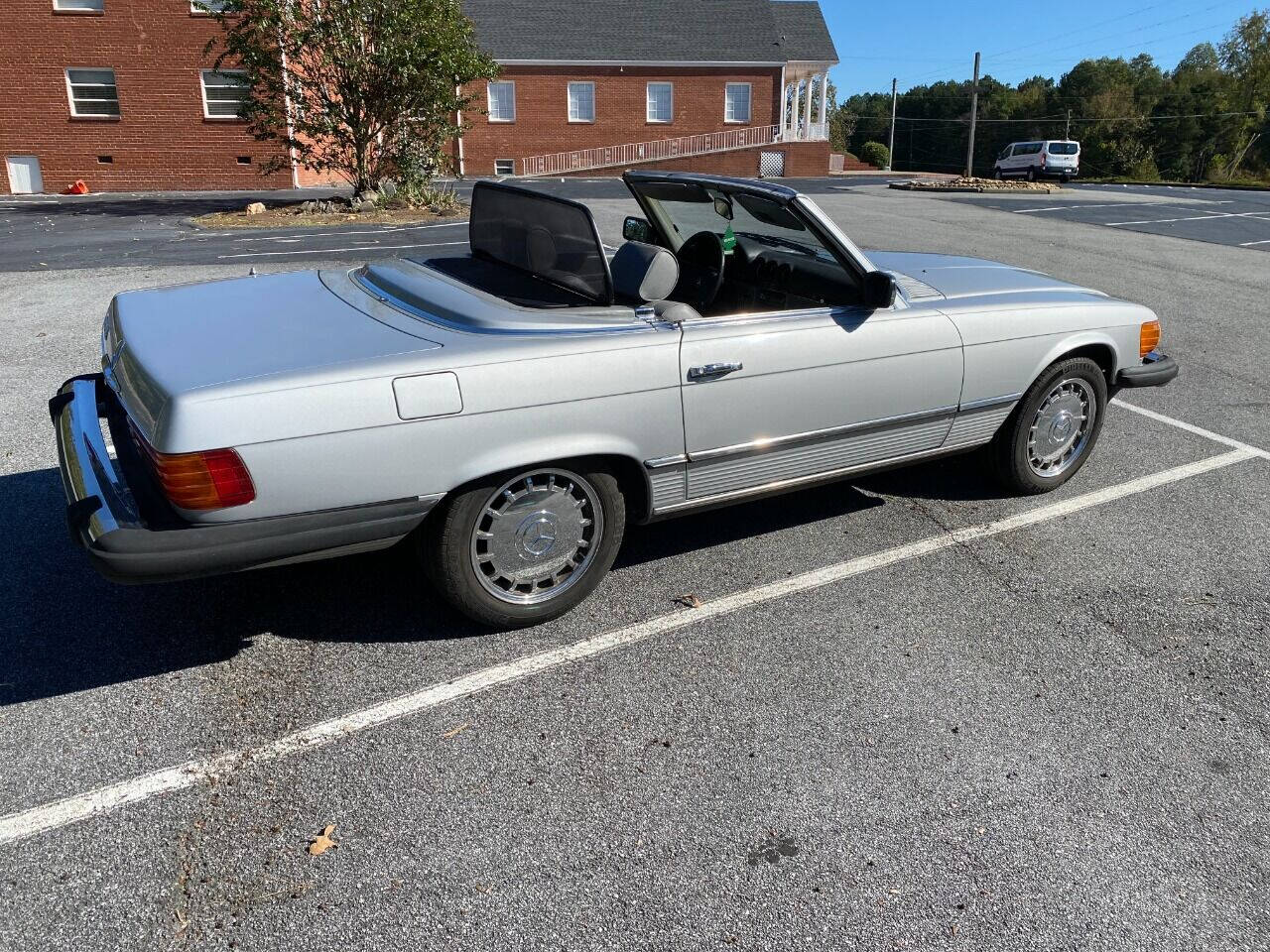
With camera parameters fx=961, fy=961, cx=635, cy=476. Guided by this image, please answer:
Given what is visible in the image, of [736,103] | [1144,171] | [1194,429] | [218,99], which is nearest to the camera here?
[1194,429]

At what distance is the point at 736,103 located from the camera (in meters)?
37.8

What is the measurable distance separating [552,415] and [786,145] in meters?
37.4

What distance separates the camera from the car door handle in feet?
11.3

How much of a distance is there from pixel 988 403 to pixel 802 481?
3.50 ft

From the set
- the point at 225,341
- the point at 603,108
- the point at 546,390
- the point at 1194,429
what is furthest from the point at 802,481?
the point at 603,108

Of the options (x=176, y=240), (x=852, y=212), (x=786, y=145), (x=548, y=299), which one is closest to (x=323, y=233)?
(x=176, y=240)

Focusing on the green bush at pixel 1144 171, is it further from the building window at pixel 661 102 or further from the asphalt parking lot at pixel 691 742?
the asphalt parking lot at pixel 691 742

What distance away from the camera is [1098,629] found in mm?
3623

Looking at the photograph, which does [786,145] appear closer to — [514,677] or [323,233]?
[323,233]

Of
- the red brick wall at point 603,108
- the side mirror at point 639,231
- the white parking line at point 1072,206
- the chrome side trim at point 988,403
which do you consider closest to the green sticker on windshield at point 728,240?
the side mirror at point 639,231

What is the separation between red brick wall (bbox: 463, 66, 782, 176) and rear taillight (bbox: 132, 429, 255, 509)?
118 feet

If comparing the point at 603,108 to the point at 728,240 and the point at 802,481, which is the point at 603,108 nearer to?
the point at 728,240

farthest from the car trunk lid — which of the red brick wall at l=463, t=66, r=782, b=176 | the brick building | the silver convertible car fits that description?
the red brick wall at l=463, t=66, r=782, b=176

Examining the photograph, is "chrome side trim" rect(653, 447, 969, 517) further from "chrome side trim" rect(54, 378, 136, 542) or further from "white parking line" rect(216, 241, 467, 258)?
"white parking line" rect(216, 241, 467, 258)
